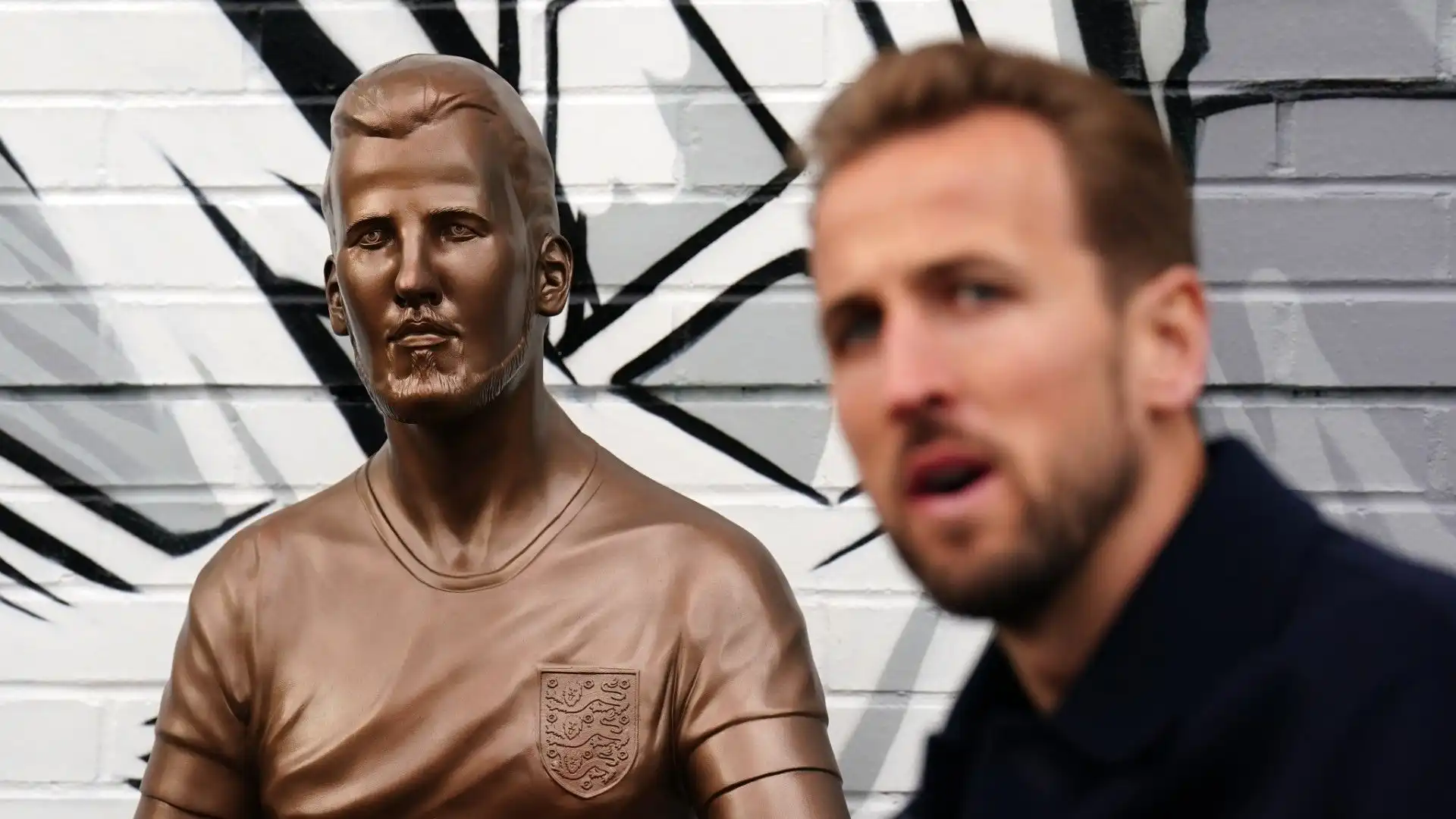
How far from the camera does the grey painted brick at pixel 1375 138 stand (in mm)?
2139

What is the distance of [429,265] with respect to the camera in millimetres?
1562

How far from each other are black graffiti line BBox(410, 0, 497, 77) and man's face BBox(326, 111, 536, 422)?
714mm

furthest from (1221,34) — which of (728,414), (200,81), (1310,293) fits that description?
(200,81)

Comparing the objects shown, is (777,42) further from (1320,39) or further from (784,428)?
(1320,39)

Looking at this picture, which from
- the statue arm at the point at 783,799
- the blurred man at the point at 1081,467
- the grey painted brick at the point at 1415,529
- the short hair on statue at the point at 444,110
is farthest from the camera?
the grey painted brick at the point at 1415,529

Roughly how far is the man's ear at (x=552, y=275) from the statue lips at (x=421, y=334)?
14 cm

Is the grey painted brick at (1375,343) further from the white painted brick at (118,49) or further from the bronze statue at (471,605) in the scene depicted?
the white painted brick at (118,49)

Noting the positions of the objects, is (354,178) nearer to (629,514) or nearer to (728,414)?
(629,514)

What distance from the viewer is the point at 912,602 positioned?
2.20m

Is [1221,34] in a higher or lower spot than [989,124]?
higher

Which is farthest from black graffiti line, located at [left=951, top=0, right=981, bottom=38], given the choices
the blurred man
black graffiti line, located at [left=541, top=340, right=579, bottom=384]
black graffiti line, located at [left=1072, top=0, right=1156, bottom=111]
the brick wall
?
the blurred man

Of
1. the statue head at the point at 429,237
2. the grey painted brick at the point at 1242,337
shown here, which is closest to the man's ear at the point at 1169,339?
the statue head at the point at 429,237

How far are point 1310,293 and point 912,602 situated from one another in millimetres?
687

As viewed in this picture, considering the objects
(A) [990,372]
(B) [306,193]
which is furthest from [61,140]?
(A) [990,372]
